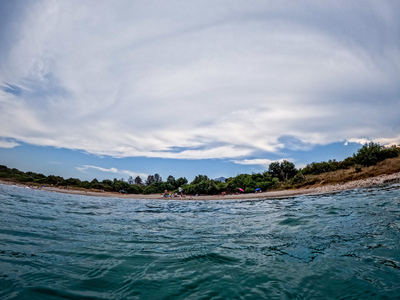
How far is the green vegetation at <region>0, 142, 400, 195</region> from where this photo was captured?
102 feet

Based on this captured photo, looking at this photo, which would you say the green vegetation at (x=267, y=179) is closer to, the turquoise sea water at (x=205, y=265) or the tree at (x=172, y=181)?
the tree at (x=172, y=181)

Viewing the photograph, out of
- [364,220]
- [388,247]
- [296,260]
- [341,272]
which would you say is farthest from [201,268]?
[364,220]

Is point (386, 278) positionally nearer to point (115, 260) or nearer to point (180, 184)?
point (115, 260)

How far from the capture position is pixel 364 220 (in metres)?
7.24

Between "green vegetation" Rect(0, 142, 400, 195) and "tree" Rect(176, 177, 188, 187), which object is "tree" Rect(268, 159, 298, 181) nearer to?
"green vegetation" Rect(0, 142, 400, 195)

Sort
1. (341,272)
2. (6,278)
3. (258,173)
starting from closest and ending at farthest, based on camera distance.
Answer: (6,278), (341,272), (258,173)

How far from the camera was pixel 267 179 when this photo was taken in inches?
1736

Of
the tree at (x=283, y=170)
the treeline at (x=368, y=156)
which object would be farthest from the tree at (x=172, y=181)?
the treeline at (x=368, y=156)

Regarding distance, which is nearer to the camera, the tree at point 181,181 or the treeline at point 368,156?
the treeline at point 368,156

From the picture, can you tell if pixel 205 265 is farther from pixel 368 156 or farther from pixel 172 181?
pixel 172 181

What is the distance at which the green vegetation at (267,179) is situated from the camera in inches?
1226

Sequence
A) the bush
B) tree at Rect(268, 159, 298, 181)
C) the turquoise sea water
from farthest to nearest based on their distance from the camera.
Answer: tree at Rect(268, 159, 298, 181), the bush, the turquoise sea water

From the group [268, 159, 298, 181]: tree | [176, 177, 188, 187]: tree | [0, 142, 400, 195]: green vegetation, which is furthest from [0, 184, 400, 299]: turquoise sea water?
[176, 177, 188, 187]: tree

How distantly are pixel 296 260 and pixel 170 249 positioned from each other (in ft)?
9.42
